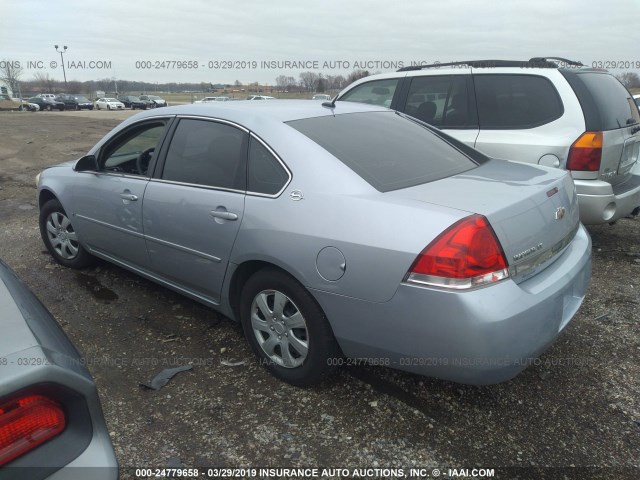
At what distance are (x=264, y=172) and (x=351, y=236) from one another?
0.77m

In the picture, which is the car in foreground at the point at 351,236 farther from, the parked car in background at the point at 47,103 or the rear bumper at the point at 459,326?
the parked car in background at the point at 47,103

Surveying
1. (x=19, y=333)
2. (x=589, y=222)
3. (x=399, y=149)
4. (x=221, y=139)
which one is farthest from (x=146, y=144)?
(x=589, y=222)

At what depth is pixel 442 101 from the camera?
16.9 feet

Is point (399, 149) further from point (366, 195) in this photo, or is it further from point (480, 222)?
point (480, 222)

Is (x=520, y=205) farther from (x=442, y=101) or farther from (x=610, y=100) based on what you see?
(x=442, y=101)

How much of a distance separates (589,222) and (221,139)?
326cm

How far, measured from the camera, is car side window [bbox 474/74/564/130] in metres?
4.40

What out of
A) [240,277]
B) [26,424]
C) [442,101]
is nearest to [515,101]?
[442,101]

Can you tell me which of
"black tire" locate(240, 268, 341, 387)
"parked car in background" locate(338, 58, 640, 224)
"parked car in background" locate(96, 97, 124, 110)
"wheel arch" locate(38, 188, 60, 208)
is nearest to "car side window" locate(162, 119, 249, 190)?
"black tire" locate(240, 268, 341, 387)

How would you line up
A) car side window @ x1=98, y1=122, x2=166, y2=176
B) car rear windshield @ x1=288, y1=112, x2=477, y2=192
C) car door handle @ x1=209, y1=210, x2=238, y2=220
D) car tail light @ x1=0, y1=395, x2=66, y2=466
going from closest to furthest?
car tail light @ x1=0, y1=395, x2=66, y2=466 → car rear windshield @ x1=288, y1=112, x2=477, y2=192 → car door handle @ x1=209, y1=210, x2=238, y2=220 → car side window @ x1=98, y1=122, x2=166, y2=176

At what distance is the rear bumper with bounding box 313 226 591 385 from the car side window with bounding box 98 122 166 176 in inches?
77.6

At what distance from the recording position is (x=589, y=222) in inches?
168

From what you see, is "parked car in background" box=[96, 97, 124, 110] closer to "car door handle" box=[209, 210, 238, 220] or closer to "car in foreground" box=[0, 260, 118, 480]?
"car door handle" box=[209, 210, 238, 220]

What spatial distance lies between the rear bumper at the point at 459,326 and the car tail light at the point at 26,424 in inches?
52.3
